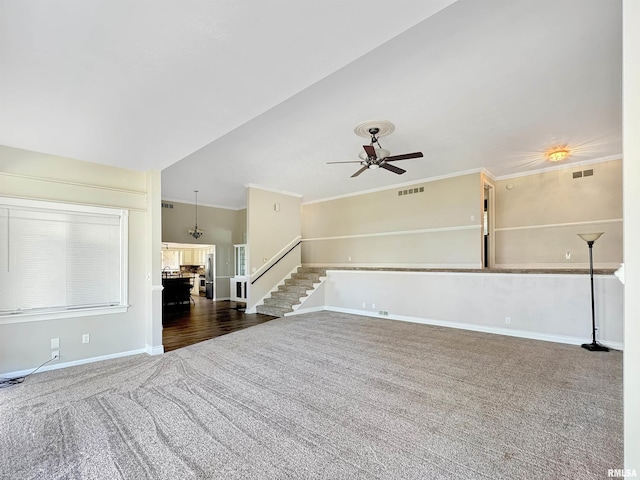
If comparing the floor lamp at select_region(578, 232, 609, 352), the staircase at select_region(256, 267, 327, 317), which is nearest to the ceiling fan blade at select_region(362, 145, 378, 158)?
the floor lamp at select_region(578, 232, 609, 352)

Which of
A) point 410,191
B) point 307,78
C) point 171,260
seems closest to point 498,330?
point 410,191

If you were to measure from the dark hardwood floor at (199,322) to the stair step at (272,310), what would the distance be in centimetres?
16

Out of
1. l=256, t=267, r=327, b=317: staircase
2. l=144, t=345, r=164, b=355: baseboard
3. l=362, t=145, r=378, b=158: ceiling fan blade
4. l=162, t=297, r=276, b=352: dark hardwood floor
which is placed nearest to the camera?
l=144, t=345, r=164, b=355: baseboard

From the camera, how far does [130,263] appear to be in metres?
4.39

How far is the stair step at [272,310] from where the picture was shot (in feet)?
23.7

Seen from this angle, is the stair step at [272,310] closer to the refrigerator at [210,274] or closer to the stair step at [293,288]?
the stair step at [293,288]

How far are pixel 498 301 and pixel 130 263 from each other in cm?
630

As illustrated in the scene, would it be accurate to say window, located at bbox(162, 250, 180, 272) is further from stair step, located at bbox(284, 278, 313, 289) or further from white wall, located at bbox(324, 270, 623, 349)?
white wall, located at bbox(324, 270, 623, 349)

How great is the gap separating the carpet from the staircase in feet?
9.79

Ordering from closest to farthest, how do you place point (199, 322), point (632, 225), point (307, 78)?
point (632, 225) < point (307, 78) < point (199, 322)

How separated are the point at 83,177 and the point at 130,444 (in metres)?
3.52

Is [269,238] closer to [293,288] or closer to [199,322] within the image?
[293,288]

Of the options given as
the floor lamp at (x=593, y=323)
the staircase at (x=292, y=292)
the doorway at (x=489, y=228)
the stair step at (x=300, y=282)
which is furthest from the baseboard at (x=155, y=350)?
the doorway at (x=489, y=228)

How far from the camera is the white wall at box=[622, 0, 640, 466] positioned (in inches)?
36.4
